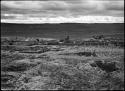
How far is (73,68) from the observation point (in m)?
17.6

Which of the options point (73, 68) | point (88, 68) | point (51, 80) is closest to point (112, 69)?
point (88, 68)

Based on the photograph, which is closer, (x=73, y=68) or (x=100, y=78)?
(x=100, y=78)

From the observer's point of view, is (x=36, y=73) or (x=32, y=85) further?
(x=36, y=73)

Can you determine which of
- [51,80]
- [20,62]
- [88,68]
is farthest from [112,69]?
[20,62]

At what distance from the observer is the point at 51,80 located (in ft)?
47.7

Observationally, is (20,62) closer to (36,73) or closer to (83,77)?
(36,73)

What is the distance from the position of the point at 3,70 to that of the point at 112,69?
982cm

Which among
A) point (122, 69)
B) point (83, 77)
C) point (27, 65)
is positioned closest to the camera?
point (83, 77)

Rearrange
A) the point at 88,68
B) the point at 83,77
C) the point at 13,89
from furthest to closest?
the point at 88,68
the point at 83,77
the point at 13,89

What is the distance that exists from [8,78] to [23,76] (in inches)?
49.6

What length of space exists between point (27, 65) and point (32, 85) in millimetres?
6177

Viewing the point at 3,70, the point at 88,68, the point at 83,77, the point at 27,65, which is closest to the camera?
the point at 83,77

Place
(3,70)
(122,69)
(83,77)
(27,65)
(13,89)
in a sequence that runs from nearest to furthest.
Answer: (13,89) < (83,77) < (122,69) < (3,70) < (27,65)

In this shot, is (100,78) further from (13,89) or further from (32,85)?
(13,89)
